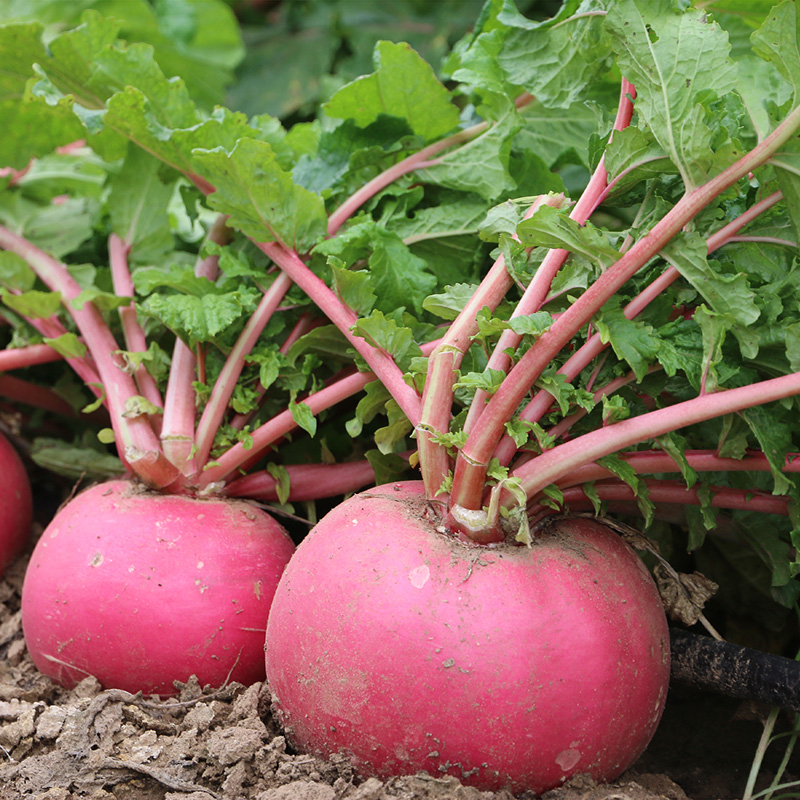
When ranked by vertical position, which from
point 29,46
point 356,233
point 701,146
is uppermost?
point 701,146

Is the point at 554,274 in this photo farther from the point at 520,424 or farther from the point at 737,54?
the point at 737,54

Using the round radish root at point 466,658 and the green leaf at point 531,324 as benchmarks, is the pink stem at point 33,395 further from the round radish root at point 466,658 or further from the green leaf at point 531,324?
the green leaf at point 531,324

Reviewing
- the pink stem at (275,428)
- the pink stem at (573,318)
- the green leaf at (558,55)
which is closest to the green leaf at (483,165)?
the green leaf at (558,55)

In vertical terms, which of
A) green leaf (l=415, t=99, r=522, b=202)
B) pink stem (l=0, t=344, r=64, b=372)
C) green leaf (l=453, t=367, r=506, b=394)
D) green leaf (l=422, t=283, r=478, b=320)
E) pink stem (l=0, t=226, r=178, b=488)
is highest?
green leaf (l=415, t=99, r=522, b=202)

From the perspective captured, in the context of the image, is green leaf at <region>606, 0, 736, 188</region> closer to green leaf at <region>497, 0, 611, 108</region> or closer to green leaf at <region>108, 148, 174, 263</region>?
Result: green leaf at <region>497, 0, 611, 108</region>

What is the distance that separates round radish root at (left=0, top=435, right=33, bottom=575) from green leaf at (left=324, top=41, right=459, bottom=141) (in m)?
1.12

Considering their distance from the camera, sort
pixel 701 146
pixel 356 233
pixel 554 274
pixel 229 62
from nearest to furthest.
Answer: pixel 701 146 → pixel 554 274 → pixel 356 233 → pixel 229 62

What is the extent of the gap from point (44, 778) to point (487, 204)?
1.31 meters

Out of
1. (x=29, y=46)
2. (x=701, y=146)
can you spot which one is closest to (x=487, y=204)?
(x=701, y=146)

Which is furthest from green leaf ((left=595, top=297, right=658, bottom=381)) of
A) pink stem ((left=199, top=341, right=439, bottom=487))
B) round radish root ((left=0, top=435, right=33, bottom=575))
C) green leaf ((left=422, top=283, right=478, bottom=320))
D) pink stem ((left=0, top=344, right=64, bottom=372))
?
round radish root ((left=0, top=435, right=33, bottom=575))

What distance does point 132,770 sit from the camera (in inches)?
46.9

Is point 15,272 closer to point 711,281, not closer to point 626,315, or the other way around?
point 626,315

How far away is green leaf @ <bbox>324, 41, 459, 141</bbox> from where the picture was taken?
1.63 m

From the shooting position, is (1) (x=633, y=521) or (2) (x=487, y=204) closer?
(1) (x=633, y=521)
